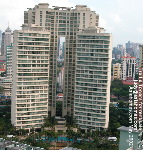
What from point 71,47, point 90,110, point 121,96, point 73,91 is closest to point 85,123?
point 90,110

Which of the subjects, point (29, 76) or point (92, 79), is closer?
point (29, 76)

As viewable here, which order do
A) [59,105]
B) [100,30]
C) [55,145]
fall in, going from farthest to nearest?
[59,105], [100,30], [55,145]

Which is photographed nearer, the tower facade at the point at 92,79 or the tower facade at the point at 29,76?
the tower facade at the point at 29,76

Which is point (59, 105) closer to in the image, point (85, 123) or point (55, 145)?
point (85, 123)

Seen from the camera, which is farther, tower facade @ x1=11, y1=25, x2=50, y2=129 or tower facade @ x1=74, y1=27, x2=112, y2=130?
tower facade @ x1=74, y1=27, x2=112, y2=130

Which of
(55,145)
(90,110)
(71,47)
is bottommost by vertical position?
(55,145)

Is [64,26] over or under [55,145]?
over

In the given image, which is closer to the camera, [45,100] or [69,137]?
[69,137]

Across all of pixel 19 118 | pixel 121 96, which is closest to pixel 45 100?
pixel 19 118

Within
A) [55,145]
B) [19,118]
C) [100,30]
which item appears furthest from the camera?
[100,30]

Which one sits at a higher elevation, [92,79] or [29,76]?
[29,76]
